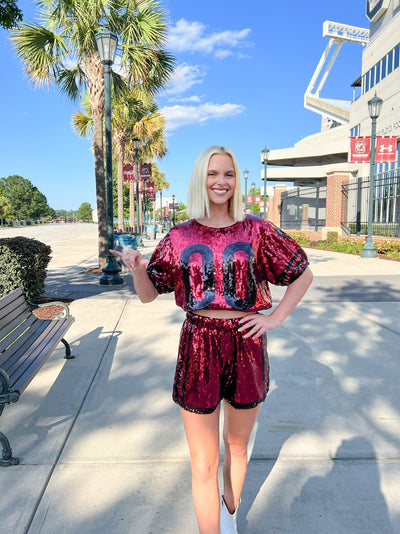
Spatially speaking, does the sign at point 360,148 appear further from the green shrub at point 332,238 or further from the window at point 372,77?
the window at point 372,77

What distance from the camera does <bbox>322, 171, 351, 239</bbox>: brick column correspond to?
21.9m

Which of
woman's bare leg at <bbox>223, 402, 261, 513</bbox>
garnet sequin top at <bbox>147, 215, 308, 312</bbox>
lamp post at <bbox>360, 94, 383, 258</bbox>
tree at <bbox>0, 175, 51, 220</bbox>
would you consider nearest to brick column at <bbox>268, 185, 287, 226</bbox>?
lamp post at <bbox>360, 94, 383, 258</bbox>

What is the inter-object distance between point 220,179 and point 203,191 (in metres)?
0.09

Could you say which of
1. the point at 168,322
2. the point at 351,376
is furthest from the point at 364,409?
the point at 168,322

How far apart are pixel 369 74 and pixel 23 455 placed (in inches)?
1326

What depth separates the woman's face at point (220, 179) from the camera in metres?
1.80

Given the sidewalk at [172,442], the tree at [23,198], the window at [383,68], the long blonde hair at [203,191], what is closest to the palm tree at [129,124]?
the sidewalk at [172,442]

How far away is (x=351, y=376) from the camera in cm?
405

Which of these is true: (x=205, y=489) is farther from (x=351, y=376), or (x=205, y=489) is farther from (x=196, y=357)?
(x=351, y=376)

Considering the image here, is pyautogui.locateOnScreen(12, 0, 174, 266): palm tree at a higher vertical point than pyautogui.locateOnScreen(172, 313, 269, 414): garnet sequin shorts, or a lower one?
higher

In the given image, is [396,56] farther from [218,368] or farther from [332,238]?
[218,368]

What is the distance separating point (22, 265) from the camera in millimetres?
6113

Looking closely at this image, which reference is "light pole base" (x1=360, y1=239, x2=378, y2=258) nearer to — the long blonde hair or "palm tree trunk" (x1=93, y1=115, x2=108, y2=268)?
"palm tree trunk" (x1=93, y1=115, x2=108, y2=268)

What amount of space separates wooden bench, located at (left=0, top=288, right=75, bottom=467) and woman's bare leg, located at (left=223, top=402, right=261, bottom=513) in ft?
4.71
